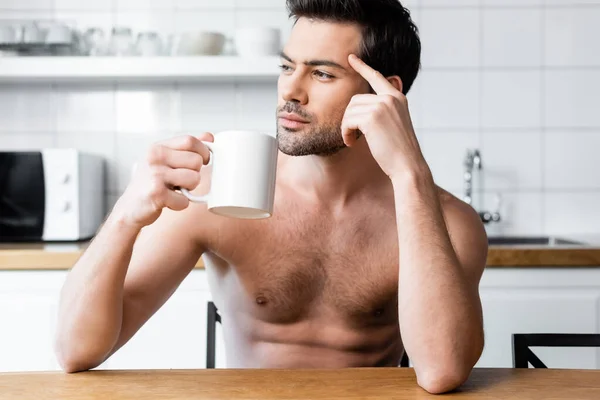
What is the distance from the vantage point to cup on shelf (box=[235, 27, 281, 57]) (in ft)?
7.40

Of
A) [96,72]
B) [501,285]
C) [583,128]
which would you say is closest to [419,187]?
[501,285]

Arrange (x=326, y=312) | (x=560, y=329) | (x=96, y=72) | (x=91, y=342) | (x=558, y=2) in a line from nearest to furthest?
(x=91, y=342), (x=326, y=312), (x=560, y=329), (x=96, y=72), (x=558, y=2)

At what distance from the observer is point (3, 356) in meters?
1.91

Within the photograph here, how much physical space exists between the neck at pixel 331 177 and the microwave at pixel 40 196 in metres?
1.12

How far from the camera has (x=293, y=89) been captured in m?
1.09

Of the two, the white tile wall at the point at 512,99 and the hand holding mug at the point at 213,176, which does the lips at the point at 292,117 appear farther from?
the white tile wall at the point at 512,99

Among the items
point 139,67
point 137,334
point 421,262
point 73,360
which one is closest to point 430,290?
point 421,262

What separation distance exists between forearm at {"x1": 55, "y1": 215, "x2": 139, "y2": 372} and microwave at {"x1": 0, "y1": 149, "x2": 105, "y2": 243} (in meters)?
1.33

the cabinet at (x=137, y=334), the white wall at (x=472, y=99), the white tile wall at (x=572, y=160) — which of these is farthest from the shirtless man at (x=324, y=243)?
the white tile wall at (x=572, y=160)

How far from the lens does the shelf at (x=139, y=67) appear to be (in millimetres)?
2242

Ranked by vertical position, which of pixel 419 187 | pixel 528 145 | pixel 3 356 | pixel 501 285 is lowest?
pixel 3 356

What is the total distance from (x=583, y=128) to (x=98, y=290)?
2.10m

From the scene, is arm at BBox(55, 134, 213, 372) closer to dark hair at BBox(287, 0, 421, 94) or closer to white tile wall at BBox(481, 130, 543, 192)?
dark hair at BBox(287, 0, 421, 94)

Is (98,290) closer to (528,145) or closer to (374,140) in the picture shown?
(374,140)
